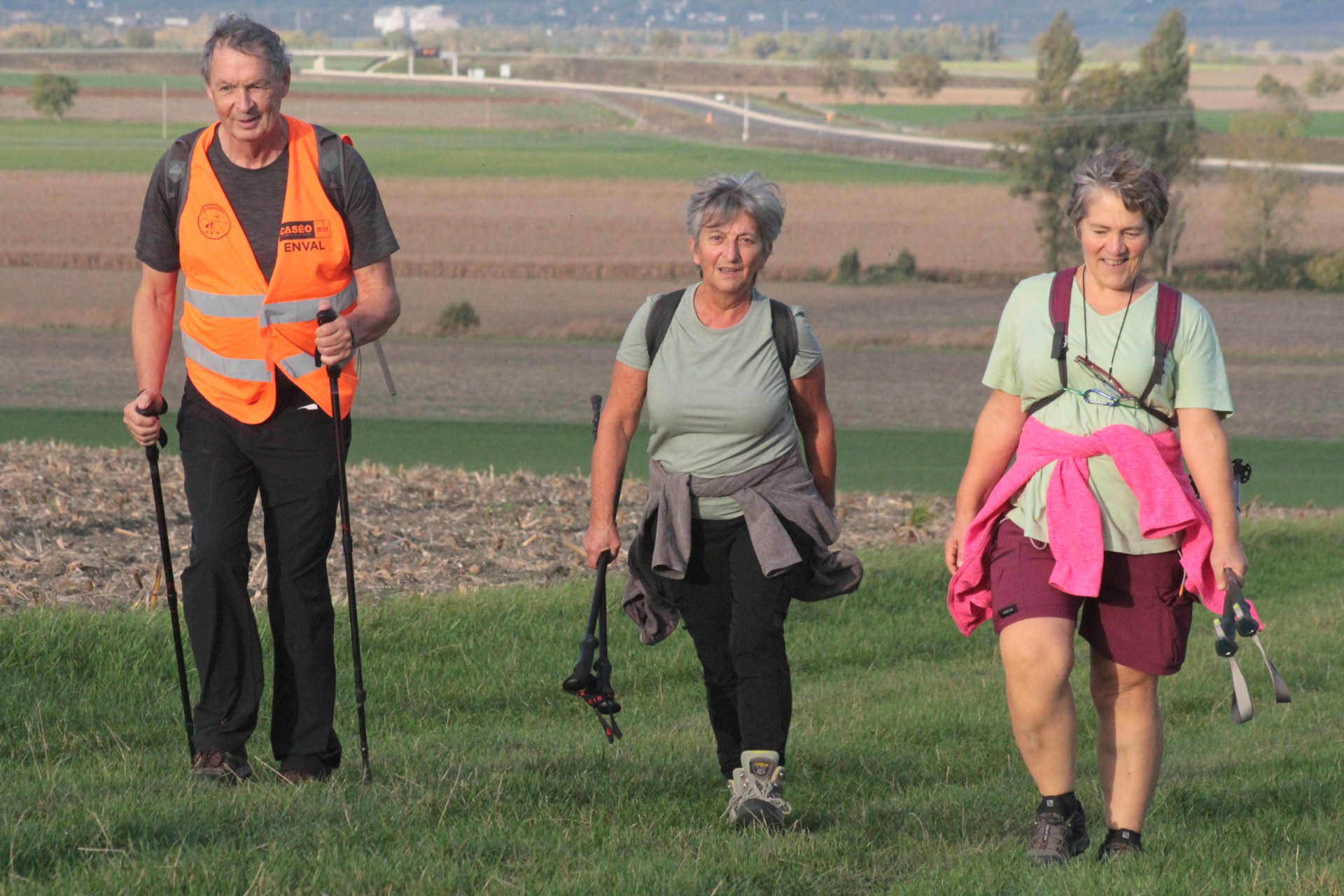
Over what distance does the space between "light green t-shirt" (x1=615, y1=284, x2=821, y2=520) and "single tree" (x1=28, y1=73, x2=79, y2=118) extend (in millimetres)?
48110

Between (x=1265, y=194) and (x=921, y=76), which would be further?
(x=921, y=76)

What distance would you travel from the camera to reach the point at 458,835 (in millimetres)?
4086

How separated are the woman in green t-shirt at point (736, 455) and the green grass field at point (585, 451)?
946 cm

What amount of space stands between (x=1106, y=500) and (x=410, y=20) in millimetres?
125910

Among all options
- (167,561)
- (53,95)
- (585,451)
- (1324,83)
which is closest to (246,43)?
(167,561)

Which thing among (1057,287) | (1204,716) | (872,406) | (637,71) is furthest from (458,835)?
(637,71)

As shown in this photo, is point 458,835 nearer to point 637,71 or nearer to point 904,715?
point 904,715

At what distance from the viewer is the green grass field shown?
53.5 feet

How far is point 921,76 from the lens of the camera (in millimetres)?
79375

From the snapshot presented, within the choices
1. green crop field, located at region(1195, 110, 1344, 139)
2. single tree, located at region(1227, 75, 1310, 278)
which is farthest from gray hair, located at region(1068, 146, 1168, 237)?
green crop field, located at region(1195, 110, 1344, 139)

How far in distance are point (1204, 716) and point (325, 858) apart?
180 inches

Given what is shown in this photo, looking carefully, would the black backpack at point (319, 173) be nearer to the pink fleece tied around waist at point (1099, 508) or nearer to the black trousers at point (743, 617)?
the black trousers at point (743, 617)

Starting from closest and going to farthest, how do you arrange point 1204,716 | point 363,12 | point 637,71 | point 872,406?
1. point 1204,716
2. point 872,406
3. point 637,71
4. point 363,12

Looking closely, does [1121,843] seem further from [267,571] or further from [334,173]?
[334,173]
